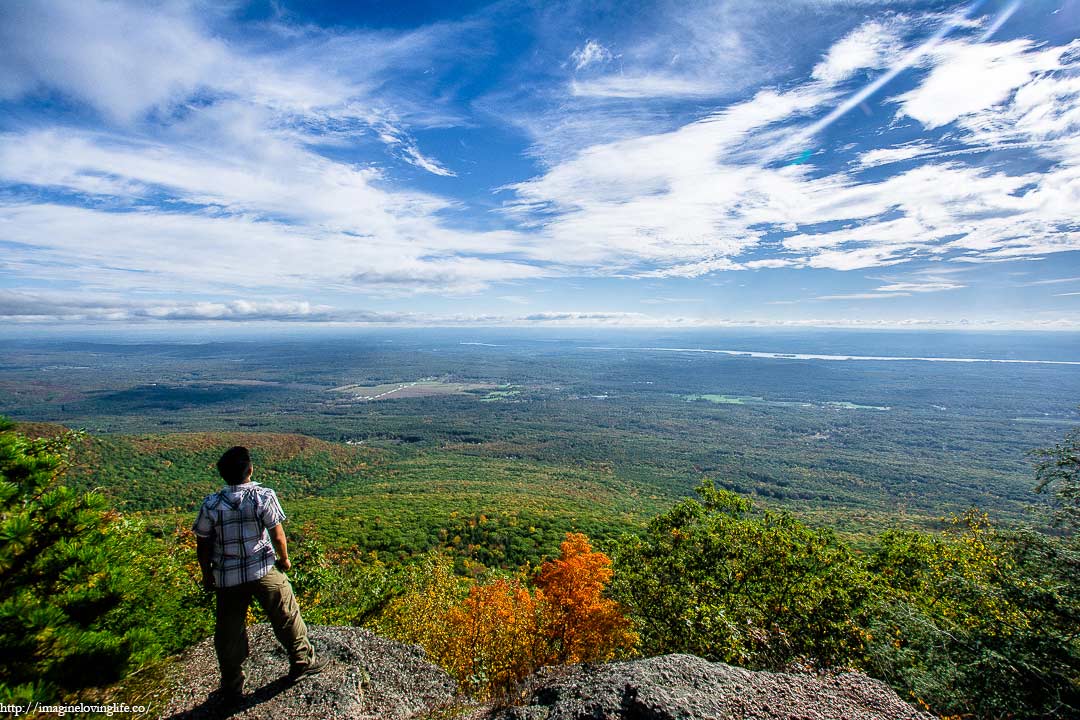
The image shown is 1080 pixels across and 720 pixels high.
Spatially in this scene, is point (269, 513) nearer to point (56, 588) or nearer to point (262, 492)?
point (262, 492)

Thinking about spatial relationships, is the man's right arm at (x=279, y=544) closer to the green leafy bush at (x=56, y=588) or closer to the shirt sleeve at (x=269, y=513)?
the shirt sleeve at (x=269, y=513)

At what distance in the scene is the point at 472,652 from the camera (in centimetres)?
966

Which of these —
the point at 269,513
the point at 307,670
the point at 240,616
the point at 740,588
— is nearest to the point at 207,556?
the point at 269,513

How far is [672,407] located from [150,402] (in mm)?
204940

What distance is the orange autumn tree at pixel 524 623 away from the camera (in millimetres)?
9812

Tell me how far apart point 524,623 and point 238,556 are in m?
8.96

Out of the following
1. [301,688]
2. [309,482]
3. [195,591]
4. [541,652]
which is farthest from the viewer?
[309,482]

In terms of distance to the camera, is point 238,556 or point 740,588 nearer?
point 238,556

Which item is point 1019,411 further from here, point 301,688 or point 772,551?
point 301,688

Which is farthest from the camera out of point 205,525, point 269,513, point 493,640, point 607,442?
point 607,442

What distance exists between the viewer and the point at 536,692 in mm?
5945

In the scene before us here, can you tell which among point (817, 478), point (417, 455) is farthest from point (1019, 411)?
point (417, 455)

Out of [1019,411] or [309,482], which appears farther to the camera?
[1019,411]

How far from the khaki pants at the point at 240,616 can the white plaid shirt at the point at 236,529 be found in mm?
178
